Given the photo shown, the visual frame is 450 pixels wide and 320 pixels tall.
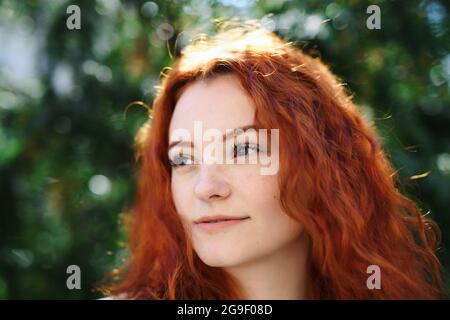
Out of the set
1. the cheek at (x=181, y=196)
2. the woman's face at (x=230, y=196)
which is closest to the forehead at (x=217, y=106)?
the woman's face at (x=230, y=196)

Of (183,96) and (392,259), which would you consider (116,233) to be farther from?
(392,259)

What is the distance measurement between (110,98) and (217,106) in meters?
0.63

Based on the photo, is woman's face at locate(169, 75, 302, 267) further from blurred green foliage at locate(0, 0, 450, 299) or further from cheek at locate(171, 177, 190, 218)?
blurred green foliage at locate(0, 0, 450, 299)

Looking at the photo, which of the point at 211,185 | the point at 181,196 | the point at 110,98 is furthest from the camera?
the point at 110,98

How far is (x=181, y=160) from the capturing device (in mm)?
1453

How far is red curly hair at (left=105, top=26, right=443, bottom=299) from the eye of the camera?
4.63 feet

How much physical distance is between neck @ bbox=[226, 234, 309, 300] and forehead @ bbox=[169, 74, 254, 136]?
0.33 m

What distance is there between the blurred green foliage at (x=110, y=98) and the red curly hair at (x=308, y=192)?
0.18 m

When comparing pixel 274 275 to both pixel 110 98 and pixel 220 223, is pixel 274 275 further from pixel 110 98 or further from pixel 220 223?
pixel 110 98

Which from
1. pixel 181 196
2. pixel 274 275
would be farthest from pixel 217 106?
pixel 274 275

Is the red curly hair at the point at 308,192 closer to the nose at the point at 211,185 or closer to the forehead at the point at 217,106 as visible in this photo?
the forehead at the point at 217,106

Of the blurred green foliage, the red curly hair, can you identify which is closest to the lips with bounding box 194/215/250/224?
the red curly hair

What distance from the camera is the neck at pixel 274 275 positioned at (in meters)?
1.46

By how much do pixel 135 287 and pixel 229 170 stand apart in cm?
45
